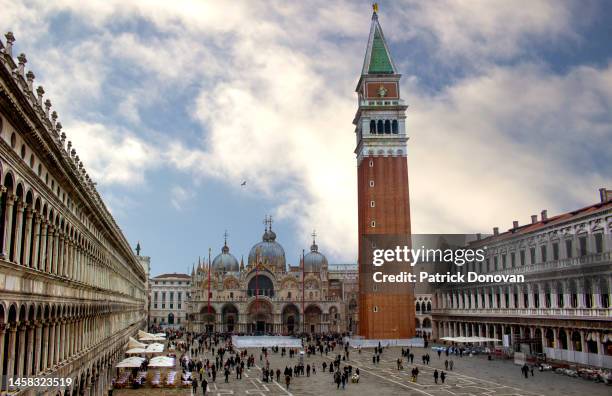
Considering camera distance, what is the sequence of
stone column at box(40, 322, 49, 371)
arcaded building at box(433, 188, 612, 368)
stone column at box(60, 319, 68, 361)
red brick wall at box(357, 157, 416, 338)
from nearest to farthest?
stone column at box(40, 322, 49, 371)
stone column at box(60, 319, 68, 361)
arcaded building at box(433, 188, 612, 368)
red brick wall at box(357, 157, 416, 338)

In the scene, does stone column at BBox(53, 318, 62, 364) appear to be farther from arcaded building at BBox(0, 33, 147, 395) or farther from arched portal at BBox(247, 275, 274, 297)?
arched portal at BBox(247, 275, 274, 297)

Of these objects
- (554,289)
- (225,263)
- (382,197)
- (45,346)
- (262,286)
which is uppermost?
(382,197)

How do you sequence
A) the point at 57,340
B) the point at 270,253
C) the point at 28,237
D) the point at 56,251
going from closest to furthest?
the point at 28,237 < the point at 56,251 < the point at 57,340 < the point at 270,253

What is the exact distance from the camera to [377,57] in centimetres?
8994

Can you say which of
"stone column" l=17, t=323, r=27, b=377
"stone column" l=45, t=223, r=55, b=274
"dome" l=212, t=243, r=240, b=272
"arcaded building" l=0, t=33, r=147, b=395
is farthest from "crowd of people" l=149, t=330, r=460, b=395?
"dome" l=212, t=243, r=240, b=272

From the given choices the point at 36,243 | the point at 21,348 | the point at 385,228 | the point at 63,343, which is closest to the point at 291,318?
the point at 385,228

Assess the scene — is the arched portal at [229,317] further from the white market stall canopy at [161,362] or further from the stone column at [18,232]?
the stone column at [18,232]

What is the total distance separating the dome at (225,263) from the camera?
127725mm

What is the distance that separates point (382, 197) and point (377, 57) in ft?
69.6

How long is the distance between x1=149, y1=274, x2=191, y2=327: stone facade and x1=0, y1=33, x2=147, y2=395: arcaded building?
11835 cm

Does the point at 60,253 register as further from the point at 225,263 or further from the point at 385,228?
the point at 225,263

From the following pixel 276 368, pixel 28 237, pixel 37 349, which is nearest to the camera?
pixel 28 237

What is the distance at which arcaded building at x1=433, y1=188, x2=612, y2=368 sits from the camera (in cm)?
4466

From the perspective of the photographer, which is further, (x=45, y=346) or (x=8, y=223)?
(x=45, y=346)
